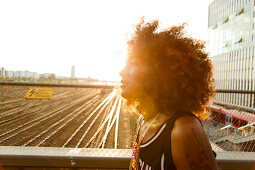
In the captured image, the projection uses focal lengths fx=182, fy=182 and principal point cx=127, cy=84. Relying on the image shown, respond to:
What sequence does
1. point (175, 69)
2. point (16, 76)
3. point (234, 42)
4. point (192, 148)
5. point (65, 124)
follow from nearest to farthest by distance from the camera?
point (192, 148)
point (175, 69)
point (65, 124)
point (16, 76)
point (234, 42)

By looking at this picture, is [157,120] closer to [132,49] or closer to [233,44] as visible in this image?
[132,49]

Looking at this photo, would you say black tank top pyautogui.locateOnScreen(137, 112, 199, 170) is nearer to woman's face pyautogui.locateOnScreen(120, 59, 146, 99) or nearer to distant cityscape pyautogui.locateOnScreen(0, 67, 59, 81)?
woman's face pyautogui.locateOnScreen(120, 59, 146, 99)

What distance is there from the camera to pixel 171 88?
114 centimetres

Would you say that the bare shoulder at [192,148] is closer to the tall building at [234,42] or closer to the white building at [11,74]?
the white building at [11,74]

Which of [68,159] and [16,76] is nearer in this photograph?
[68,159]

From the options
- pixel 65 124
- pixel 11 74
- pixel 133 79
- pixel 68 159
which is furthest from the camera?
pixel 65 124

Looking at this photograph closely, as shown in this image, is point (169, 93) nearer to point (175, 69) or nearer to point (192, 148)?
point (175, 69)

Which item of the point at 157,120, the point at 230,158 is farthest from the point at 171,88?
the point at 230,158

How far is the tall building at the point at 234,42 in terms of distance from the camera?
56316 mm

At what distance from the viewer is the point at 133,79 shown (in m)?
1.26

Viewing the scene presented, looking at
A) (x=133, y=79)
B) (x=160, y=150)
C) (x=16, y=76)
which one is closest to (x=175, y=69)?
(x=133, y=79)

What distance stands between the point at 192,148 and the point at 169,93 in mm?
401

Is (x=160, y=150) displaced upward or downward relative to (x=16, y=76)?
downward

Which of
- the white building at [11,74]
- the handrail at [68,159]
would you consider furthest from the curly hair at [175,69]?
the white building at [11,74]
